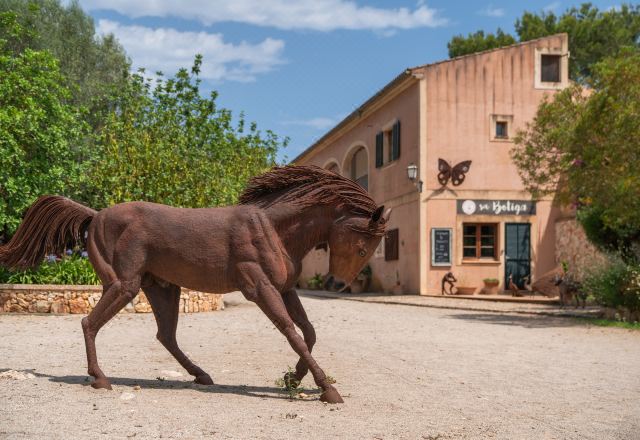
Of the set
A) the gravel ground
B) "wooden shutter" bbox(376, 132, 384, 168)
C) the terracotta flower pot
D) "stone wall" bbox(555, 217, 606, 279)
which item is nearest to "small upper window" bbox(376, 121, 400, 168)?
"wooden shutter" bbox(376, 132, 384, 168)

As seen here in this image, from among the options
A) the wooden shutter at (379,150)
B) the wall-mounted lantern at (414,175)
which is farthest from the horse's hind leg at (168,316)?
the wooden shutter at (379,150)

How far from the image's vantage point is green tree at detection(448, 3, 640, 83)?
4012cm

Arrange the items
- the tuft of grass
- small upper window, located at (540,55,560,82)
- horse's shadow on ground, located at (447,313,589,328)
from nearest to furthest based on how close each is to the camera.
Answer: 1. the tuft of grass
2. horse's shadow on ground, located at (447,313,589,328)
3. small upper window, located at (540,55,560,82)

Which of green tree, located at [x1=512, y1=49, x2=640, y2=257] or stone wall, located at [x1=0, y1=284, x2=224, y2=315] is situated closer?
green tree, located at [x1=512, y1=49, x2=640, y2=257]

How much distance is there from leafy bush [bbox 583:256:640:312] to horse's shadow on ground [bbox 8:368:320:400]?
9.83 m

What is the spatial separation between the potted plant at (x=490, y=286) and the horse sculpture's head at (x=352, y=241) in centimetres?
1775

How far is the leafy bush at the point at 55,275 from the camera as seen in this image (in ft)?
46.5

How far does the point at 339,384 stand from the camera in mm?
6797

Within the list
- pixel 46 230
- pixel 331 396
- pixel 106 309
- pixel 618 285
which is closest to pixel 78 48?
pixel 618 285

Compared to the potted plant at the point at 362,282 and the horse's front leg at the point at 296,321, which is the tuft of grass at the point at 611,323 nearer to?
the horse's front leg at the point at 296,321

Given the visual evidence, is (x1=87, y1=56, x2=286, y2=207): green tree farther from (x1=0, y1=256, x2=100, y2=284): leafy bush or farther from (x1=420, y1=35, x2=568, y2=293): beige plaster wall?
(x1=420, y1=35, x2=568, y2=293): beige plaster wall

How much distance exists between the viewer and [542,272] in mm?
23656

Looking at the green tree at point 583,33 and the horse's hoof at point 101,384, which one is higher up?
the green tree at point 583,33

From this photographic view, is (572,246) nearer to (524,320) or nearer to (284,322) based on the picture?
(524,320)
